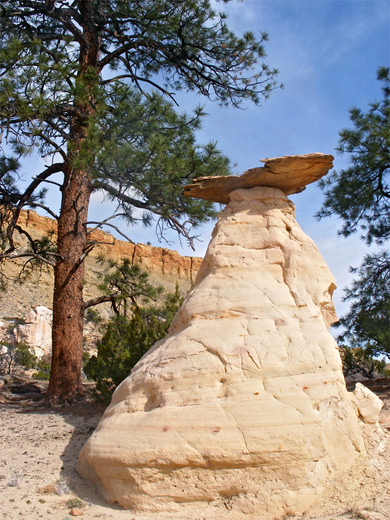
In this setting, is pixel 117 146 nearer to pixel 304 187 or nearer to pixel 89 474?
pixel 304 187

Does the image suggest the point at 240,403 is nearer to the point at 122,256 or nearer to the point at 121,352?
the point at 121,352

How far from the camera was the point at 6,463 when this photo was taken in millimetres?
4695

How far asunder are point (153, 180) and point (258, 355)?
12.9ft

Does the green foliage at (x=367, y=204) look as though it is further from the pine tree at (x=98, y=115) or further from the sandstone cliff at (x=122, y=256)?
the sandstone cliff at (x=122, y=256)

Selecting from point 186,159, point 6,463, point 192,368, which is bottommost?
point 6,463

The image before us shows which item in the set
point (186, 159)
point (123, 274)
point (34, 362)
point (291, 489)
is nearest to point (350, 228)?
point (186, 159)

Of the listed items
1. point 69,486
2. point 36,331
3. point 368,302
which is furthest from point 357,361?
point 36,331

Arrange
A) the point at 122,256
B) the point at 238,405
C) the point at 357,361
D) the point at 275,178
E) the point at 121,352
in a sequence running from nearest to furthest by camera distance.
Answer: the point at 238,405
the point at 275,178
the point at 121,352
the point at 357,361
the point at 122,256

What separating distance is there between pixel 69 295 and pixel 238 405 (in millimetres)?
4970

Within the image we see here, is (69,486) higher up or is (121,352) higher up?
(121,352)

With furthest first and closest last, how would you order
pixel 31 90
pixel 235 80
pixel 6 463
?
pixel 235 80, pixel 31 90, pixel 6 463

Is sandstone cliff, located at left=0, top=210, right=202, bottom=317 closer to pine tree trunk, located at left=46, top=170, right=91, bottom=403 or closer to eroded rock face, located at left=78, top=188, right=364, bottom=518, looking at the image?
pine tree trunk, located at left=46, top=170, right=91, bottom=403

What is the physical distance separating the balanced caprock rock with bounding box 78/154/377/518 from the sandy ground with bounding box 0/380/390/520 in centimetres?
10

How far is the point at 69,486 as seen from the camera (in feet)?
13.9
